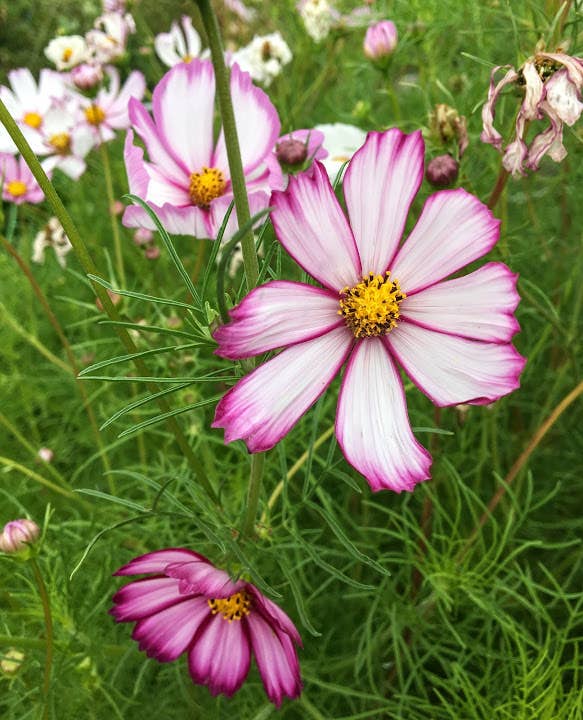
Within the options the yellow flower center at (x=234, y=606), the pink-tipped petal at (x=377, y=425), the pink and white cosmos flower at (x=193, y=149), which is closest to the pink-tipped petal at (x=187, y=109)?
the pink and white cosmos flower at (x=193, y=149)

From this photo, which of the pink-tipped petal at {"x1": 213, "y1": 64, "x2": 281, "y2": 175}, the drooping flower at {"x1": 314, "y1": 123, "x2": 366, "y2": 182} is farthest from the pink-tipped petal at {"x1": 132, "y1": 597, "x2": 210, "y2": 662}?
the drooping flower at {"x1": 314, "y1": 123, "x2": 366, "y2": 182}

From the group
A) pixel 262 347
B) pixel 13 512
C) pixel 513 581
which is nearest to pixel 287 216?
pixel 262 347

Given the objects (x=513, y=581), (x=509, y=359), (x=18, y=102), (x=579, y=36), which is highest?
(x=18, y=102)

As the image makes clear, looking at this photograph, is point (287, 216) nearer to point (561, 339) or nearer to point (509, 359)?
point (509, 359)

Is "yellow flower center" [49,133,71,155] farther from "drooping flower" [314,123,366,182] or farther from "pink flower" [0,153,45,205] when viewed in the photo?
"drooping flower" [314,123,366,182]

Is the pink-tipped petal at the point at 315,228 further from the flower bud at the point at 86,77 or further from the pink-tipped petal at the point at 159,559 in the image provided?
the flower bud at the point at 86,77

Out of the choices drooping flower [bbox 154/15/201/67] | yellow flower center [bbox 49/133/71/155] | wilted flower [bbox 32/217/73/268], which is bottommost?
wilted flower [bbox 32/217/73/268]

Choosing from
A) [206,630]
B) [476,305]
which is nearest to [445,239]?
[476,305]
